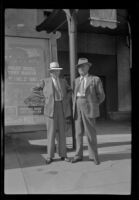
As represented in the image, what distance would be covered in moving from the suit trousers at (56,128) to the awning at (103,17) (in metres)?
1.39

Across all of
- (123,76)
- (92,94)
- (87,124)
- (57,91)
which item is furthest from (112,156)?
(123,76)

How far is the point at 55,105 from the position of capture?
13.4 feet

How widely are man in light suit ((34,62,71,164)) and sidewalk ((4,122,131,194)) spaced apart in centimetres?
27

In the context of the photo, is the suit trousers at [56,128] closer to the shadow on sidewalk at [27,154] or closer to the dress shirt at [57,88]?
the dress shirt at [57,88]

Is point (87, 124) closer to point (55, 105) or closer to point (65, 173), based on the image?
point (55, 105)

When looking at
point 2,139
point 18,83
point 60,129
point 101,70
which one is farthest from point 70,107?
point 101,70

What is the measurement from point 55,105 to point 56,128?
0.39 meters

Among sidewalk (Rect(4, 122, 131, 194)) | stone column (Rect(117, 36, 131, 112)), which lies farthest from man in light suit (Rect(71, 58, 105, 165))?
stone column (Rect(117, 36, 131, 112))

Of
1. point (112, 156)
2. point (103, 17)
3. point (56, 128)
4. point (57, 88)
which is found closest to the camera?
point (103, 17)

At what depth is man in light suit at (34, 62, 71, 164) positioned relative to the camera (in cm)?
402

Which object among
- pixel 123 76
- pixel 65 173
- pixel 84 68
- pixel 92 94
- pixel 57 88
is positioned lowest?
pixel 65 173

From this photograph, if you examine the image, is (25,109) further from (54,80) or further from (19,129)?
(54,80)
